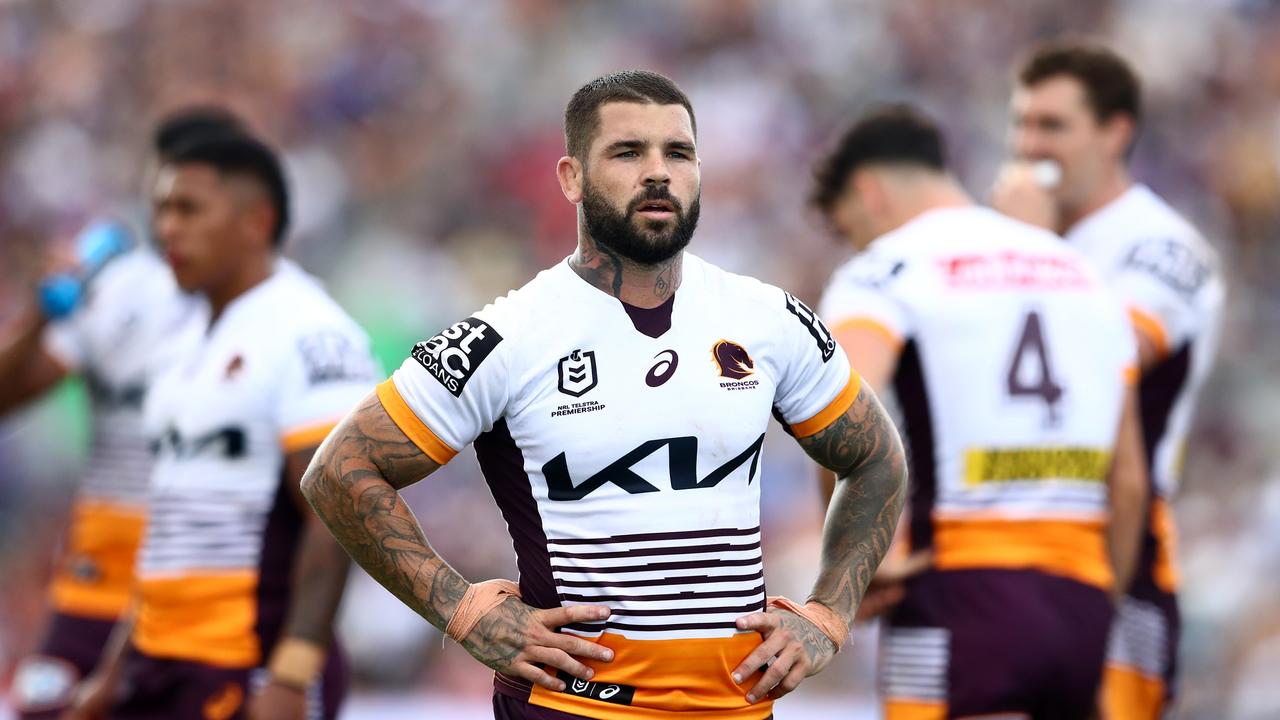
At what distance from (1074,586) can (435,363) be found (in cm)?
282

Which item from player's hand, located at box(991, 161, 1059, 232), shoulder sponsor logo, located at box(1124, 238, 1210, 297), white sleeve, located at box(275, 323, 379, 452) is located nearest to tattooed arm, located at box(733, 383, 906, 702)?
white sleeve, located at box(275, 323, 379, 452)

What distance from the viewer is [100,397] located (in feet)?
25.1

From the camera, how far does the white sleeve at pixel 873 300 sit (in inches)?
222

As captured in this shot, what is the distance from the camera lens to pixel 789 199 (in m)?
13.7

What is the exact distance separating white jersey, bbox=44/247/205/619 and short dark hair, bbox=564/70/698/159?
12.8ft

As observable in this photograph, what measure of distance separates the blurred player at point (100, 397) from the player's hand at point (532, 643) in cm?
402

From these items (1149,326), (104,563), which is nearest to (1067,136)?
(1149,326)

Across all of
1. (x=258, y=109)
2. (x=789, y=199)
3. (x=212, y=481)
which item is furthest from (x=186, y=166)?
(x=258, y=109)

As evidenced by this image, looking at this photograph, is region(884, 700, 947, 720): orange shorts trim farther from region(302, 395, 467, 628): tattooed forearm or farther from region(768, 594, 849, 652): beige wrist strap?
region(302, 395, 467, 628): tattooed forearm

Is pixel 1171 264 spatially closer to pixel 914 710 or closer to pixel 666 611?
pixel 914 710

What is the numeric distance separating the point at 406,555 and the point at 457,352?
0.48 metres

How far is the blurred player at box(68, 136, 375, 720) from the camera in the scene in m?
5.81

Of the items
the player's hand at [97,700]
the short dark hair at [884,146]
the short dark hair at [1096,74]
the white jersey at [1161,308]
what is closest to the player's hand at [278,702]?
the player's hand at [97,700]

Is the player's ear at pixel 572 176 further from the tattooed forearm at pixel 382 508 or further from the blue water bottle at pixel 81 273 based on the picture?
the blue water bottle at pixel 81 273
